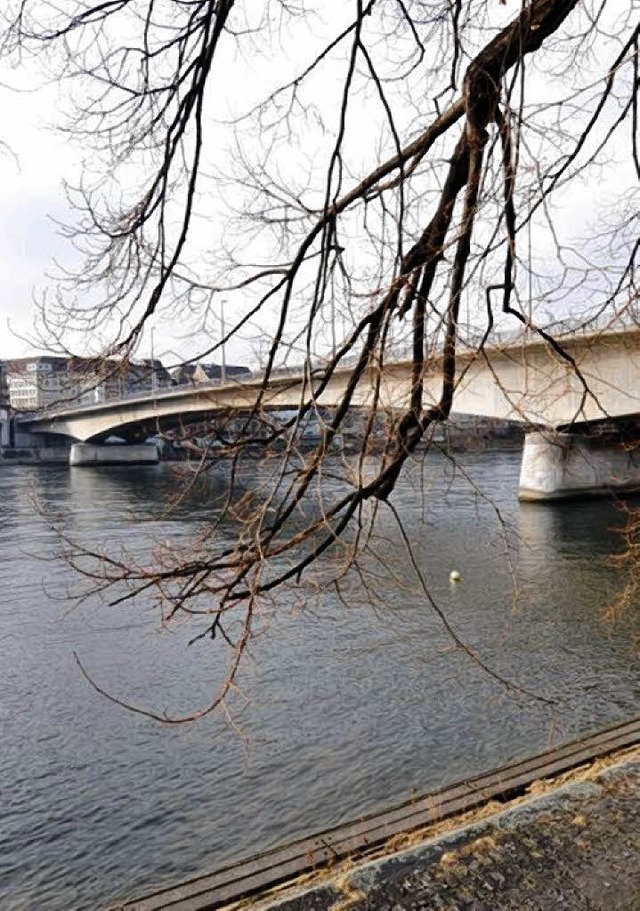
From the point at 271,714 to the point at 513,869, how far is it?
4443mm

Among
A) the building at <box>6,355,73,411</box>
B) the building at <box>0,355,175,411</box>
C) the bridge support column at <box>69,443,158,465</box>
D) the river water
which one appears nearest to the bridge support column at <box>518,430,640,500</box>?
the river water

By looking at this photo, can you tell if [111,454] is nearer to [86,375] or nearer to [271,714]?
[271,714]

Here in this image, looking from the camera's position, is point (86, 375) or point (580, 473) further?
point (580, 473)

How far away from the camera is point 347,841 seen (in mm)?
3785

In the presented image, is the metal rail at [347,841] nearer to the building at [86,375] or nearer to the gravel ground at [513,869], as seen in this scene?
the gravel ground at [513,869]

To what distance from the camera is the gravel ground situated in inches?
117

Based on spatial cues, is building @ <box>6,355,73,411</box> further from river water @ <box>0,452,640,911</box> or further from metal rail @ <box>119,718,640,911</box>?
metal rail @ <box>119,718,640,911</box>

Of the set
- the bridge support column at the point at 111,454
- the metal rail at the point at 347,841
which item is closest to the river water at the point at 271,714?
the metal rail at the point at 347,841

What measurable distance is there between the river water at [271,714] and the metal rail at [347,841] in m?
1.17

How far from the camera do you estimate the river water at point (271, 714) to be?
5.27 meters

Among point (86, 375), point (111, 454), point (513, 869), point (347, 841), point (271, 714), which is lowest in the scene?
point (271, 714)

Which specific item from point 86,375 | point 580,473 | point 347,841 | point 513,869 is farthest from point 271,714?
point 580,473

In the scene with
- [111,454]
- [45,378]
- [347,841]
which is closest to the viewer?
[45,378]

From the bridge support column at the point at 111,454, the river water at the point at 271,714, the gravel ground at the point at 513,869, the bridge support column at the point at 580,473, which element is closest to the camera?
the gravel ground at the point at 513,869
